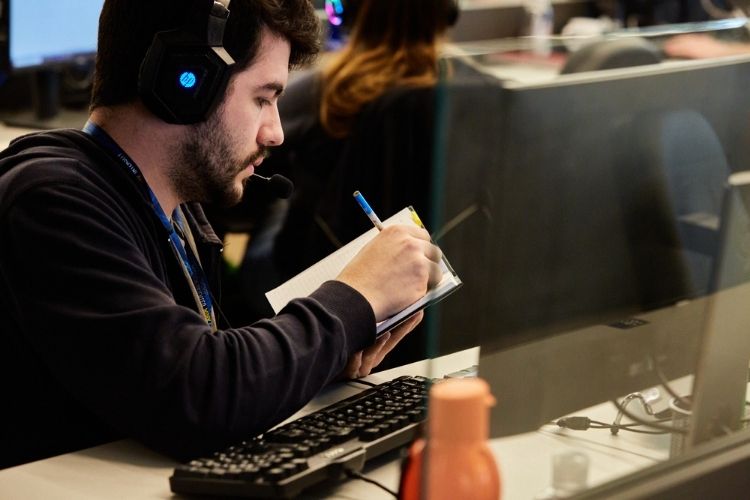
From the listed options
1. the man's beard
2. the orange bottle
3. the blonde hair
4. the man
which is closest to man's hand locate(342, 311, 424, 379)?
the man

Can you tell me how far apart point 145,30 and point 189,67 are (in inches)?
2.7

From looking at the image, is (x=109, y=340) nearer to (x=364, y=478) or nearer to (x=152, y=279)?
(x=152, y=279)

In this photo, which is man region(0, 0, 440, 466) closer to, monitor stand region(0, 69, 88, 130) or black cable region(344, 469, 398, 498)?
black cable region(344, 469, 398, 498)

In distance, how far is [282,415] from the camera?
117cm

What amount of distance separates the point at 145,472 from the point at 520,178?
48 centimetres

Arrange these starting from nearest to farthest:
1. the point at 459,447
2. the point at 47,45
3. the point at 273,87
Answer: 1. the point at 459,447
2. the point at 273,87
3. the point at 47,45

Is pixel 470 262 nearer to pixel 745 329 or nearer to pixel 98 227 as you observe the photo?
pixel 745 329

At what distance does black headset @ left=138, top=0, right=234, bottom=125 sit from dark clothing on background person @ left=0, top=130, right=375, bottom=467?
9cm

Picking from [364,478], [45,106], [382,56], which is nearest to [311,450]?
[364,478]

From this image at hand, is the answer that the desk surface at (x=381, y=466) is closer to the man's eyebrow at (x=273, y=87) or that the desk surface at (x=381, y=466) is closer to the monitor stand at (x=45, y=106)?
the man's eyebrow at (x=273, y=87)

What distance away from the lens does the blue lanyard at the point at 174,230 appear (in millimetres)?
1266

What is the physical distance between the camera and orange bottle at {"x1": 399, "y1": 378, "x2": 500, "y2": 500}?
75 cm

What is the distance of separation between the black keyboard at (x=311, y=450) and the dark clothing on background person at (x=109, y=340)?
30 millimetres

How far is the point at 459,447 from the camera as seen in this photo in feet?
2.50
